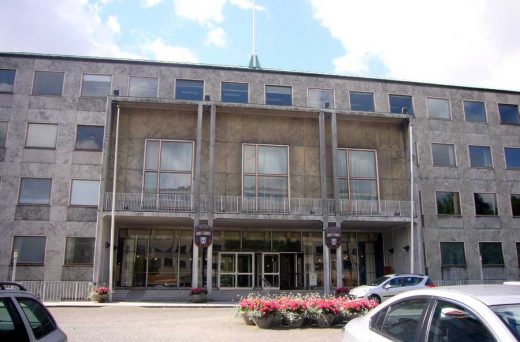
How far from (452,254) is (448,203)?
320cm

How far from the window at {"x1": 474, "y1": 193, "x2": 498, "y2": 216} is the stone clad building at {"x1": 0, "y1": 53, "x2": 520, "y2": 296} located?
0.09 metres

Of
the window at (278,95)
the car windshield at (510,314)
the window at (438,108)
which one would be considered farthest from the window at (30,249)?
the car windshield at (510,314)

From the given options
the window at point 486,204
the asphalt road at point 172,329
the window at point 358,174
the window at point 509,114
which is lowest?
the asphalt road at point 172,329

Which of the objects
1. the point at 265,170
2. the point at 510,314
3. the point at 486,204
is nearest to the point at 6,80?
the point at 265,170

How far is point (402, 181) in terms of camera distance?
28.2 m

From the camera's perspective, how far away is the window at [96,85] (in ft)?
89.8

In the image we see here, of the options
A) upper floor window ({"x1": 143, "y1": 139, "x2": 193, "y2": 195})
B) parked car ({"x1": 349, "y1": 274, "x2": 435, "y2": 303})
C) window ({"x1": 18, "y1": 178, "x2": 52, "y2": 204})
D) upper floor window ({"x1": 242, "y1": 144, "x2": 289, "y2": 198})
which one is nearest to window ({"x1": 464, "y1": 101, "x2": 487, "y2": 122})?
upper floor window ({"x1": 242, "y1": 144, "x2": 289, "y2": 198})

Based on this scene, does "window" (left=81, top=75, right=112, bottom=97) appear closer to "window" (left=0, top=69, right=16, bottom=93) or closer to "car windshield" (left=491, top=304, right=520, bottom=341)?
"window" (left=0, top=69, right=16, bottom=93)

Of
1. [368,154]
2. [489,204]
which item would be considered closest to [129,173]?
[368,154]

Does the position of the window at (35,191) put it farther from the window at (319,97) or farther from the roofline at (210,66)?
the window at (319,97)

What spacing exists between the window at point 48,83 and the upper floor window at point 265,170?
37.6 feet

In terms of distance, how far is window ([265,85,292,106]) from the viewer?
29.1 m

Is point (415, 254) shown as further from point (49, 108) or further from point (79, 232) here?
point (49, 108)

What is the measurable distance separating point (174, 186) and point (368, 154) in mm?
11851
